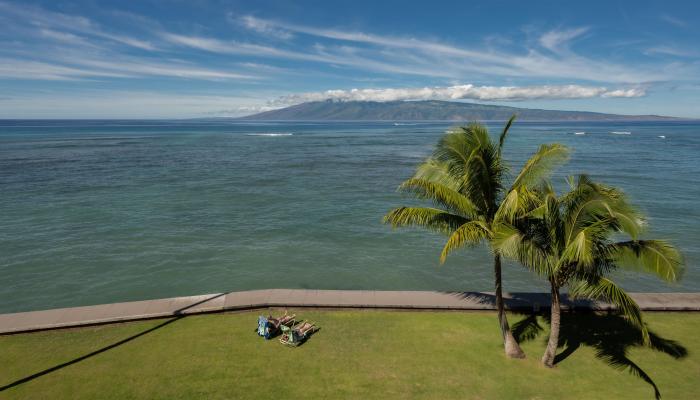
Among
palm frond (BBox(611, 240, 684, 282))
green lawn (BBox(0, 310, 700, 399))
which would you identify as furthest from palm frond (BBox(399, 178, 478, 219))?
green lawn (BBox(0, 310, 700, 399))

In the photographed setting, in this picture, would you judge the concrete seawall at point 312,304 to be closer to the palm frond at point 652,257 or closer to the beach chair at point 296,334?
the beach chair at point 296,334

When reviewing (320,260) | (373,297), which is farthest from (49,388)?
(320,260)

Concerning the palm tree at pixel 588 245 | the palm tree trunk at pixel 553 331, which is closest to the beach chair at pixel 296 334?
the palm tree at pixel 588 245

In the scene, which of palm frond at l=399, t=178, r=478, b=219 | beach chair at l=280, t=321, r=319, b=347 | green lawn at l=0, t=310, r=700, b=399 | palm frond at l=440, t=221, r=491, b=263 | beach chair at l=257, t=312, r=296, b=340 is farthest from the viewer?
beach chair at l=257, t=312, r=296, b=340

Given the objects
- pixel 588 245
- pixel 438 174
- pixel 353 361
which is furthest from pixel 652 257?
pixel 353 361

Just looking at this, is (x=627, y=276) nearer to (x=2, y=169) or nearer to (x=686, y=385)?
Answer: (x=686, y=385)

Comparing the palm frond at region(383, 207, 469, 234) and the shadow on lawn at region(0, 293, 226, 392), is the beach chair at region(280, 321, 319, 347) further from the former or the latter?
the palm frond at region(383, 207, 469, 234)
